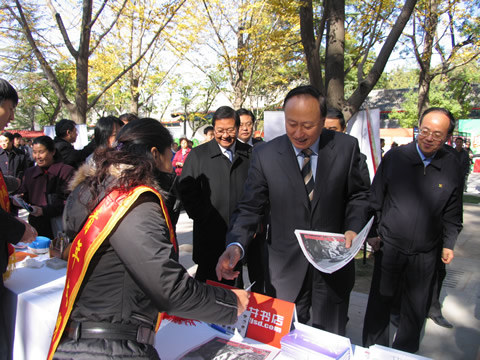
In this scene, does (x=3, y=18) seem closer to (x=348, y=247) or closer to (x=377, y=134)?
(x=377, y=134)

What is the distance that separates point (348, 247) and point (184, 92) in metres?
24.5

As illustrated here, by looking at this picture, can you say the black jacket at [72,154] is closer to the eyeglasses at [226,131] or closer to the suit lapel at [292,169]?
the eyeglasses at [226,131]

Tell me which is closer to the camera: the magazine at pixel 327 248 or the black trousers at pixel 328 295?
the magazine at pixel 327 248

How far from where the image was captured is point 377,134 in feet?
15.9

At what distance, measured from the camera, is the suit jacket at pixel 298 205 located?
6.54 feet

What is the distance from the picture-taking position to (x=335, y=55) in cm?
466

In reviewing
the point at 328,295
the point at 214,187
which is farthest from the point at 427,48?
the point at 328,295

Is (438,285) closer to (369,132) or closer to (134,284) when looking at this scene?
(369,132)

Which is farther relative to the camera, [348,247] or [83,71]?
[83,71]

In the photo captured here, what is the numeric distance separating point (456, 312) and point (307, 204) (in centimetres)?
255

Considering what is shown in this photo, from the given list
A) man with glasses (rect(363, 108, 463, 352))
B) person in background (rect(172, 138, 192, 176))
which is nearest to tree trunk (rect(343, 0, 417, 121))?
man with glasses (rect(363, 108, 463, 352))

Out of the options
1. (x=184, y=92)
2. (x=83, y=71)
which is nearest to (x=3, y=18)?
(x=83, y=71)

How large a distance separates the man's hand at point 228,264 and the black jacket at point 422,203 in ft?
4.41

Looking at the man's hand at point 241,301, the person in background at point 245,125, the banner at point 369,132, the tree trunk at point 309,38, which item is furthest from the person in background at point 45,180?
the banner at point 369,132
